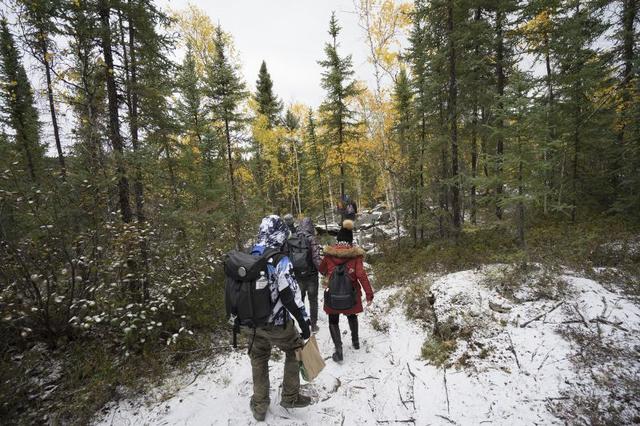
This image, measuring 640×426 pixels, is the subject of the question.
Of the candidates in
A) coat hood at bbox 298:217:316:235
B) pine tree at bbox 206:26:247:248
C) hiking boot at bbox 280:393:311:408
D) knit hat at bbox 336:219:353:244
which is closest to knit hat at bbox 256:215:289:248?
knit hat at bbox 336:219:353:244

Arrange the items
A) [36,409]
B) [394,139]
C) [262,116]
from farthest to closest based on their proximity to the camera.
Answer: [262,116], [394,139], [36,409]

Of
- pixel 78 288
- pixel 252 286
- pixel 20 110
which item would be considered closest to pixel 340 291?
pixel 252 286

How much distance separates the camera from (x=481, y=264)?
324 inches

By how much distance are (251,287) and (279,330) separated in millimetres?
779

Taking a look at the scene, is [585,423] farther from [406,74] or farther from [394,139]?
[406,74]

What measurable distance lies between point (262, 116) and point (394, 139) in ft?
38.9

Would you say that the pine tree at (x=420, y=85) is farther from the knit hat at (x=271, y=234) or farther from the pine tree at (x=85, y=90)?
the pine tree at (x=85, y=90)

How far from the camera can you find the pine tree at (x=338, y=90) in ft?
58.2

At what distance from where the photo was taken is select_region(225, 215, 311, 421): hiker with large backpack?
3.64 m

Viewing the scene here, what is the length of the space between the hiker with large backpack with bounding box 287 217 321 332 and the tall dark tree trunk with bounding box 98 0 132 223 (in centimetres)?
443

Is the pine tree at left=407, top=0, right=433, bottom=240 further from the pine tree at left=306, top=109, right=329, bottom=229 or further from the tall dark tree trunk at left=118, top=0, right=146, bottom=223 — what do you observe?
the pine tree at left=306, top=109, right=329, bottom=229

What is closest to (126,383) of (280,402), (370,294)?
(280,402)

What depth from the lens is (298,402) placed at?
4.25 metres

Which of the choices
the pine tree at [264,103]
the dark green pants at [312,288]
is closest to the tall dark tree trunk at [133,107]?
the dark green pants at [312,288]
